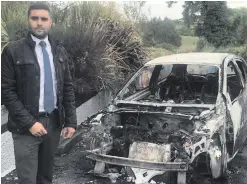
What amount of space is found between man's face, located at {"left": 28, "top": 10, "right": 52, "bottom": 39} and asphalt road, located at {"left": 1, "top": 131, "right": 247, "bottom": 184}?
267 centimetres

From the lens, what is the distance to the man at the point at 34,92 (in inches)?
144

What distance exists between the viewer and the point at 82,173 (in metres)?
6.13

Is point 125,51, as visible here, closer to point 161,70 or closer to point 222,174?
point 161,70

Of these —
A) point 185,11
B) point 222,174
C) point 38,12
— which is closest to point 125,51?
point 222,174

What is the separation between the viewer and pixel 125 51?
9.92 meters

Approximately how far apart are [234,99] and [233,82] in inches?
43.9

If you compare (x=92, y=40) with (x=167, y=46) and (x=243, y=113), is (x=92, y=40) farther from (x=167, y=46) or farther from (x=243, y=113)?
(x=167, y=46)

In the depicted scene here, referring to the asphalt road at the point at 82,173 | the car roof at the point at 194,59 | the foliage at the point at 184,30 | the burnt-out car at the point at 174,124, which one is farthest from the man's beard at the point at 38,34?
the foliage at the point at 184,30

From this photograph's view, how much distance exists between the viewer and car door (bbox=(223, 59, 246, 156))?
5.98 m

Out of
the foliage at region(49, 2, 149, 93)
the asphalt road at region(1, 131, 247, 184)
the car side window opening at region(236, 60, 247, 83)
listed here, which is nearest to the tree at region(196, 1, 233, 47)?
the foliage at region(49, 2, 149, 93)

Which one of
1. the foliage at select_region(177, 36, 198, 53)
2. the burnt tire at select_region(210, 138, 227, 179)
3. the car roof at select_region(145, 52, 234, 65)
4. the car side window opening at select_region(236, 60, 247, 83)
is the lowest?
the burnt tire at select_region(210, 138, 227, 179)

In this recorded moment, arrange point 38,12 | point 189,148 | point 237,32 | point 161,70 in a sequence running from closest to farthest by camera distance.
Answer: point 38,12 < point 189,148 < point 161,70 < point 237,32

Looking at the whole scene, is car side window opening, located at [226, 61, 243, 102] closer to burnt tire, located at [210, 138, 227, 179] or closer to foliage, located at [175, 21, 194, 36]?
burnt tire, located at [210, 138, 227, 179]

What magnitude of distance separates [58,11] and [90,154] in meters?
4.86
